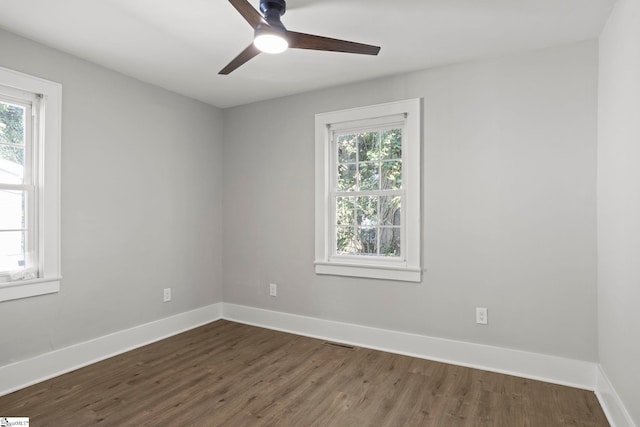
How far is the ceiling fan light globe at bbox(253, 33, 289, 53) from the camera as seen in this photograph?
196 centimetres

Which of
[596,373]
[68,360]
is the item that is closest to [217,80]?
[68,360]

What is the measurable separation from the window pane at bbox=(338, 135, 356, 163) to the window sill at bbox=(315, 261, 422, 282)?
106cm

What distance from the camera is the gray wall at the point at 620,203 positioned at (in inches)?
73.5

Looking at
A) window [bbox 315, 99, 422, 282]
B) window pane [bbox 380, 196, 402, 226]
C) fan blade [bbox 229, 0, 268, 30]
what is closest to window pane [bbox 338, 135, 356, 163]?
window [bbox 315, 99, 422, 282]

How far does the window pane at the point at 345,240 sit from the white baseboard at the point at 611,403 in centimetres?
214

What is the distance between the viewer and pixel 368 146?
361 cm

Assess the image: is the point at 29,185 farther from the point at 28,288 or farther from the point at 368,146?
the point at 368,146

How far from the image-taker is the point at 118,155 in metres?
3.32

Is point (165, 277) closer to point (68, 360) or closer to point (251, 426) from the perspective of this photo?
point (68, 360)

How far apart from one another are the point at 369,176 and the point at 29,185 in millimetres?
2800

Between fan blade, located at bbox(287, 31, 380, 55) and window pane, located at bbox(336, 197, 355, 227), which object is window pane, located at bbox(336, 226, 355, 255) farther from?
fan blade, located at bbox(287, 31, 380, 55)

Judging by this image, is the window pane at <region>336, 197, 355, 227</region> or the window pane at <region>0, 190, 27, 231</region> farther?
the window pane at <region>336, 197, 355, 227</region>

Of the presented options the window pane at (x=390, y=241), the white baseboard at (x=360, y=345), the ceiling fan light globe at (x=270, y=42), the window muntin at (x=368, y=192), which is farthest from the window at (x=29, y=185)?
the window pane at (x=390, y=241)

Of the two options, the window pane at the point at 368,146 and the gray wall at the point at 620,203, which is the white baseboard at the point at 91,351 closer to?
the window pane at the point at 368,146
